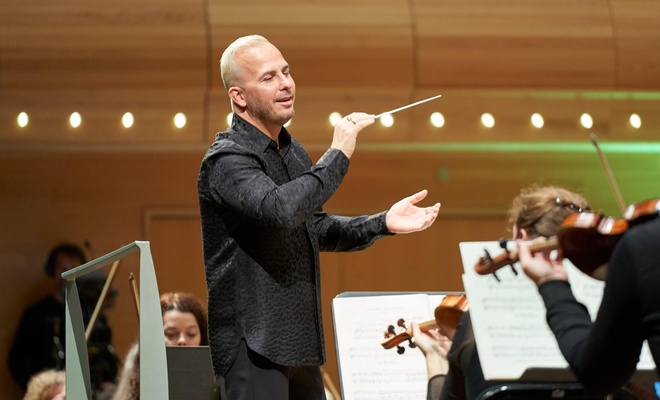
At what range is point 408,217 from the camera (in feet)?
8.85

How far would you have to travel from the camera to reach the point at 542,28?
5730mm

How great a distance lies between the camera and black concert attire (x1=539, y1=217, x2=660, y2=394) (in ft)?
5.63

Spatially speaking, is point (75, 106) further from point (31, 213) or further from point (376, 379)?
point (376, 379)

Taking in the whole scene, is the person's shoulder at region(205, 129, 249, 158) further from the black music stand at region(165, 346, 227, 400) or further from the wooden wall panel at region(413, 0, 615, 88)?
the wooden wall panel at region(413, 0, 615, 88)

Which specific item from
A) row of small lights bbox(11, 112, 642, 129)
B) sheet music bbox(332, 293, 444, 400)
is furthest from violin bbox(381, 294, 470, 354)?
row of small lights bbox(11, 112, 642, 129)

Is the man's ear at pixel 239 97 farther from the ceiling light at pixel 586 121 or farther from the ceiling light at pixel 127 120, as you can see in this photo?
the ceiling light at pixel 586 121

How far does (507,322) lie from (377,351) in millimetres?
1136

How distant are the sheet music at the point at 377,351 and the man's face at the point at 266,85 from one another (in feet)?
2.87

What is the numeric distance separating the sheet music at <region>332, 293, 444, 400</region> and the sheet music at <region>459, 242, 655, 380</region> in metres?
1.05

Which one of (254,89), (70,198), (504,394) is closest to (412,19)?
(70,198)

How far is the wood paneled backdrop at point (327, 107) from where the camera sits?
5.47m

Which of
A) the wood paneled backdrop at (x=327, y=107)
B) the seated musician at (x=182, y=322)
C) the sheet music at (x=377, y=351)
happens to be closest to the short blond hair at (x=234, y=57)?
the sheet music at (x=377, y=351)

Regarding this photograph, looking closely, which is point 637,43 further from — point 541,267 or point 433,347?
point 541,267

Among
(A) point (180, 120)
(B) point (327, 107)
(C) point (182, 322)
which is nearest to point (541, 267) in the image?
(C) point (182, 322)
